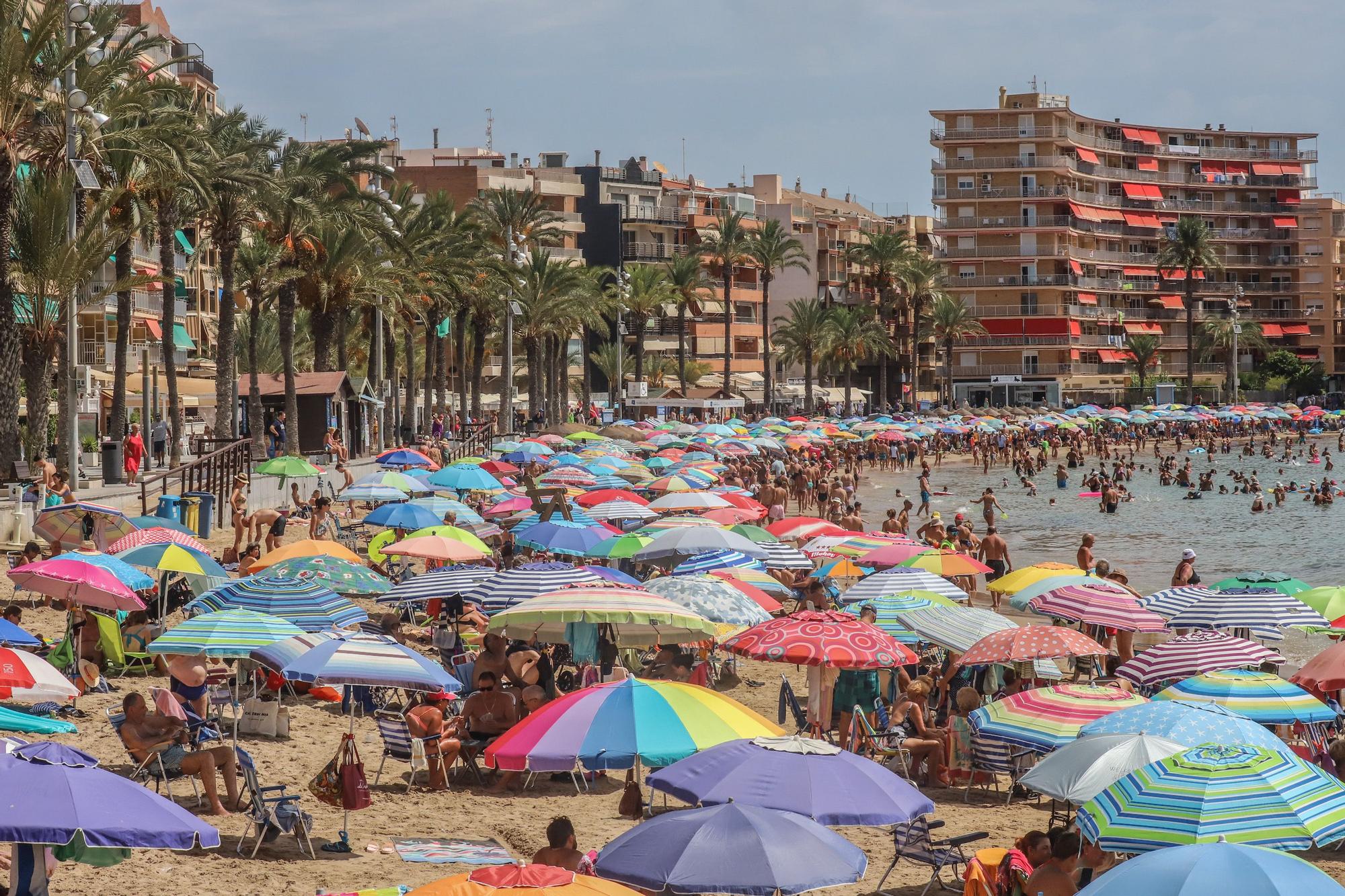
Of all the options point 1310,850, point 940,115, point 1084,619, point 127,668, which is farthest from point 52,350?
point 940,115

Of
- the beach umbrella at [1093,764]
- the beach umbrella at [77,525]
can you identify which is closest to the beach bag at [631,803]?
Answer: the beach umbrella at [1093,764]

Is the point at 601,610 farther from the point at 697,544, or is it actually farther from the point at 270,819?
the point at 697,544

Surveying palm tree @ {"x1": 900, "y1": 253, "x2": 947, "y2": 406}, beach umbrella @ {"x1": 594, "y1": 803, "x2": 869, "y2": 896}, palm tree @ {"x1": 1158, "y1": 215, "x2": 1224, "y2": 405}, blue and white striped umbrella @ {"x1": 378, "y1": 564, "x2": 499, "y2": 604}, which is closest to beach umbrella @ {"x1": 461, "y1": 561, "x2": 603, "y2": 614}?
blue and white striped umbrella @ {"x1": 378, "y1": 564, "x2": 499, "y2": 604}

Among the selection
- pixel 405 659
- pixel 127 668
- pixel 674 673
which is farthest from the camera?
pixel 127 668

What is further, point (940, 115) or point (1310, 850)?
point (940, 115)

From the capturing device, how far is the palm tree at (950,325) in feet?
319

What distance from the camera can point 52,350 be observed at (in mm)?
26359

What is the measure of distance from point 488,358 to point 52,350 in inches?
2837

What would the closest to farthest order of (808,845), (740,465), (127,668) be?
(808,845), (127,668), (740,465)

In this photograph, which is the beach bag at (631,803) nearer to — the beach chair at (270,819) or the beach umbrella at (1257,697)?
the beach chair at (270,819)

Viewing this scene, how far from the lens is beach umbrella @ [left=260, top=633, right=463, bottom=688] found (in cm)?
1057

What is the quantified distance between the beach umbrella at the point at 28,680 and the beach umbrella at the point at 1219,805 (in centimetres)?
652

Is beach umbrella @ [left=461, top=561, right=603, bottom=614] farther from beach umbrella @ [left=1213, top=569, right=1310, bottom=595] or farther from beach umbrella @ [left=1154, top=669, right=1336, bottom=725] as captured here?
beach umbrella @ [left=1213, top=569, right=1310, bottom=595]

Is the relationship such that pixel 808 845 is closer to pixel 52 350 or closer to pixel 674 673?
pixel 674 673
